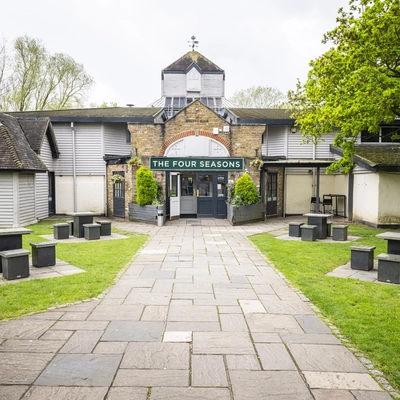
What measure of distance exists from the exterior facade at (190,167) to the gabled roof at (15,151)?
29 centimetres

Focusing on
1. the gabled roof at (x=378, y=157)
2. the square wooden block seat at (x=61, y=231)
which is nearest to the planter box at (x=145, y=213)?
the square wooden block seat at (x=61, y=231)

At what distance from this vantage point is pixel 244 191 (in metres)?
15.4

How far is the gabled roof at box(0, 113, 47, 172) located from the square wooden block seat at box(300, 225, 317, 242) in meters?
10.2

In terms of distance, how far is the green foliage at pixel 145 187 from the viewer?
15312 mm

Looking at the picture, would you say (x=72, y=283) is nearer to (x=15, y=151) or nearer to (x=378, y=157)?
(x=15, y=151)

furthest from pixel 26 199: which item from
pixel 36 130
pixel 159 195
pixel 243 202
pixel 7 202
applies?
pixel 243 202

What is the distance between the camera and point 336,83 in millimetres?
13031

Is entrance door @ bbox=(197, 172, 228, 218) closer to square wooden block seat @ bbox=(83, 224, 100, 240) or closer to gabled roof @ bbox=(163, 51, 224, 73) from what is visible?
square wooden block seat @ bbox=(83, 224, 100, 240)

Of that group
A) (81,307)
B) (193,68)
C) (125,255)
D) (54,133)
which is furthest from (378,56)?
(193,68)

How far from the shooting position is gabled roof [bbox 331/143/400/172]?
44.6ft

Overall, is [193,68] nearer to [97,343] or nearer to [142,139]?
[142,139]

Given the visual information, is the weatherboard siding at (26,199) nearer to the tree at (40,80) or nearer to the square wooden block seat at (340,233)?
the square wooden block seat at (340,233)

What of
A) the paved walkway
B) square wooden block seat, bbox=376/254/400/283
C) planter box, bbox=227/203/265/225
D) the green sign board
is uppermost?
the green sign board

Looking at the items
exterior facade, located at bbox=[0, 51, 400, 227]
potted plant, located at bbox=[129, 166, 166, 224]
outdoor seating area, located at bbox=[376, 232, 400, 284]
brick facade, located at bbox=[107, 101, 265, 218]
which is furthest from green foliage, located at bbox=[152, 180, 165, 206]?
outdoor seating area, located at bbox=[376, 232, 400, 284]
